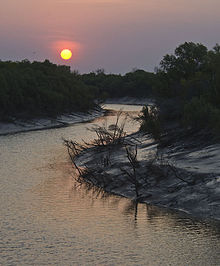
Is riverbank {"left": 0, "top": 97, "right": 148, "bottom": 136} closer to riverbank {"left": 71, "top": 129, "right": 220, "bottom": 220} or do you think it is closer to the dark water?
riverbank {"left": 71, "top": 129, "right": 220, "bottom": 220}

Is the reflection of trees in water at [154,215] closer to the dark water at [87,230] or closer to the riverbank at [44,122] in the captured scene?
the dark water at [87,230]

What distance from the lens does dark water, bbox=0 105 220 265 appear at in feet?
62.6

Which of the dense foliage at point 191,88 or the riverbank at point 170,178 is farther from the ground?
the dense foliage at point 191,88

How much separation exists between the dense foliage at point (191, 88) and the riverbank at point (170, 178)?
Answer: 15.0ft

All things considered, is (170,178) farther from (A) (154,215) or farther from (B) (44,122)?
(B) (44,122)

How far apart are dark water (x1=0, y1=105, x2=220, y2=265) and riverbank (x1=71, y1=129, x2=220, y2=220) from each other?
111cm

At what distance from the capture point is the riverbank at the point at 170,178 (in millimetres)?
25422

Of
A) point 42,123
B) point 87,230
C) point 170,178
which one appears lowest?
point 87,230

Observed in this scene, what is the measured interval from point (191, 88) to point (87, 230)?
99.3 ft

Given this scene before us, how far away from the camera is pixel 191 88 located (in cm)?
5006

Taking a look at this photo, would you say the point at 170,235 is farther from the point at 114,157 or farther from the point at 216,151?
the point at 114,157

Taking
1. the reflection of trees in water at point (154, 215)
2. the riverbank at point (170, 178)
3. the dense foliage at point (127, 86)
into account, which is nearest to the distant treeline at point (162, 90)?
the riverbank at point (170, 178)

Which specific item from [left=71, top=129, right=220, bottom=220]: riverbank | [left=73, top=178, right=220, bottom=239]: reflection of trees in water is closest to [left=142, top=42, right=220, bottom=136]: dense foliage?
[left=71, top=129, right=220, bottom=220]: riverbank

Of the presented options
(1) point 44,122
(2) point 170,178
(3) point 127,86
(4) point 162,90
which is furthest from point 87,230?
(3) point 127,86
